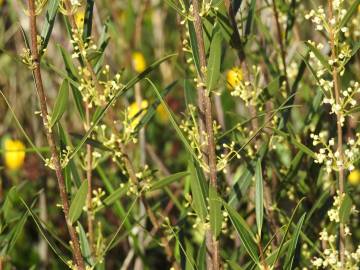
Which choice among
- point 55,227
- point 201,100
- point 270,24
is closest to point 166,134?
point 55,227

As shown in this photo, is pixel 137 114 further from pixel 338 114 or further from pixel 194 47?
pixel 338 114

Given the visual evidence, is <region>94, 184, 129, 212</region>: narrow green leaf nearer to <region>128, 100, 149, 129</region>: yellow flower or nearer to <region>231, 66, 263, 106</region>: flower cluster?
<region>128, 100, 149, 129</region>: yellow flower

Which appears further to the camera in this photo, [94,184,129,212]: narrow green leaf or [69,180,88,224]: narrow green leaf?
[94,184,129,212]: narrow green leaf

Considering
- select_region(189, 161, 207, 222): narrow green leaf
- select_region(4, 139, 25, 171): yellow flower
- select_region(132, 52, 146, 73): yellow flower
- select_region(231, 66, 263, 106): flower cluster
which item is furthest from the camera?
select_region(132, 52, 146, 73): yellow flower

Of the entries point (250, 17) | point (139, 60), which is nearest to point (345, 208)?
point (250, 17)

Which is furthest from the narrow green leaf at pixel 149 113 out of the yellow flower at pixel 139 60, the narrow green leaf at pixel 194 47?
the yellow flower at pixel 139 60

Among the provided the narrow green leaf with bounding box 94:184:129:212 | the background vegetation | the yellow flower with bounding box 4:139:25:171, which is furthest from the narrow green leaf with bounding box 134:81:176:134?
Answer: the yellow flower with bounding box 4:139:25:171
